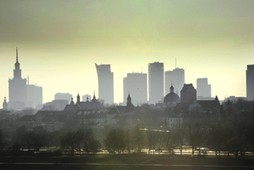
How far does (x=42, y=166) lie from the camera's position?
151 ft

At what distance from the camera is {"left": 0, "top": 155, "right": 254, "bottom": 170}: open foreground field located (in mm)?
43875

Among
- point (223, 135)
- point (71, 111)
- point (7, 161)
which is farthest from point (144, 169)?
point (71, 111)

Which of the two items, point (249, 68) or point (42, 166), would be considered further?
point (249, 68)

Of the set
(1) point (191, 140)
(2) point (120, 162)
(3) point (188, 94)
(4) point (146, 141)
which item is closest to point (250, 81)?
(3) point (188, 94)

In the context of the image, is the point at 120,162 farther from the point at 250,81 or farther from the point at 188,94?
the point at 250,81

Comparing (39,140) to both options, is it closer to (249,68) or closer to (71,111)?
(71,111)

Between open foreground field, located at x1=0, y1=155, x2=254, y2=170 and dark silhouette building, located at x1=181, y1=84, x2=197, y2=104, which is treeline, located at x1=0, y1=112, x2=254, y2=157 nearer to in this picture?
open foreground field, located at x1=0, y1=155, x2=254, y2=170

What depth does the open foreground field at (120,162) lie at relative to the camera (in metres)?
43.9

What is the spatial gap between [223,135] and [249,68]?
138 m

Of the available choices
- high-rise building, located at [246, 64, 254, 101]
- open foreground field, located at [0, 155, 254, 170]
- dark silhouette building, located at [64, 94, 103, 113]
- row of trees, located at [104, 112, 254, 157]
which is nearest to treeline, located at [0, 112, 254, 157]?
row of trees, located at [104, 112, 254, 157]

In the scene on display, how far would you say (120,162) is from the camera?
47.0m

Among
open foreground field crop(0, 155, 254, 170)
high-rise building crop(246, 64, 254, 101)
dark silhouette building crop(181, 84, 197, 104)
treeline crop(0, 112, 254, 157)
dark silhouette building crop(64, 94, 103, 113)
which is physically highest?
high-rise building crop(246, 64, 254, 101)

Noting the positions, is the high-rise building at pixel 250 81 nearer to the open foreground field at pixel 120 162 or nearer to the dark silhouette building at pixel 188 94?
the dark silhouette building at pixel 188 94

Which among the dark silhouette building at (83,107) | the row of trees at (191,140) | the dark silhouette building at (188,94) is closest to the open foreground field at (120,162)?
the row of trees at (191,140)
